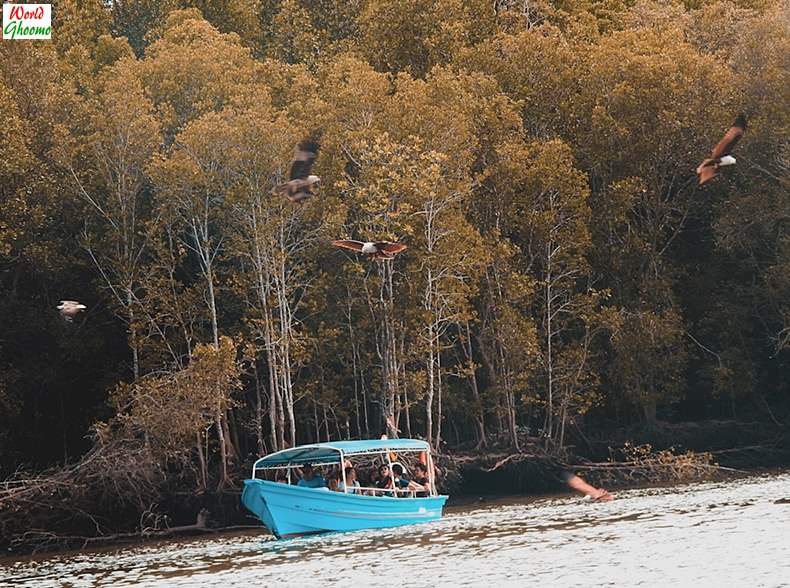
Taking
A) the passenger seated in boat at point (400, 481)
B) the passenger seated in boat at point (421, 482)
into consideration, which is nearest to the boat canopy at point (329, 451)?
the passenger seated in boat at point (421, 482)

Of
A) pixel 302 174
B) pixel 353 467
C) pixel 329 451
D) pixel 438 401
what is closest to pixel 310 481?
pixel 329 451

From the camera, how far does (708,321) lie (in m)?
49.7

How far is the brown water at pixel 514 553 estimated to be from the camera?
2300 cm

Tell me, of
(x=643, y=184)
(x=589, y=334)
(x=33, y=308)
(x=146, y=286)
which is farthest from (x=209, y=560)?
(x=643, y=184)

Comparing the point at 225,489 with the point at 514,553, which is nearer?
the point at 514,553

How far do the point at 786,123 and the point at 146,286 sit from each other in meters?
21.6

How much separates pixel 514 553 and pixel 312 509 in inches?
304

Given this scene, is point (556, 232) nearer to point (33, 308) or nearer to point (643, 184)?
point (643, 184)

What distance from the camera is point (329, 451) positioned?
34.4 meters

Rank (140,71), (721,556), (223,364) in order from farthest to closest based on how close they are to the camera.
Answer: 1. (140,71)
2. (223,364)
3. (721,556)

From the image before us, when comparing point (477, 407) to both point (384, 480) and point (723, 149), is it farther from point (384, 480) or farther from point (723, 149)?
point (723, 149)

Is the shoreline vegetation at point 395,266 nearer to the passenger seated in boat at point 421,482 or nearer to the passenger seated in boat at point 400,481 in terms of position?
the passenger seated in boat at point 400,481

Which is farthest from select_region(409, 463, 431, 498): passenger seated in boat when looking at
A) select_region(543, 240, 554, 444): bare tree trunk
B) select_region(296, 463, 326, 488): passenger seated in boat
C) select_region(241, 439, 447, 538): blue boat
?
select_region(543, 240, 554, 444): bare tree trunk

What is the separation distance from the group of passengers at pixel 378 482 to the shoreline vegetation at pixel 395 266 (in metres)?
5.33
